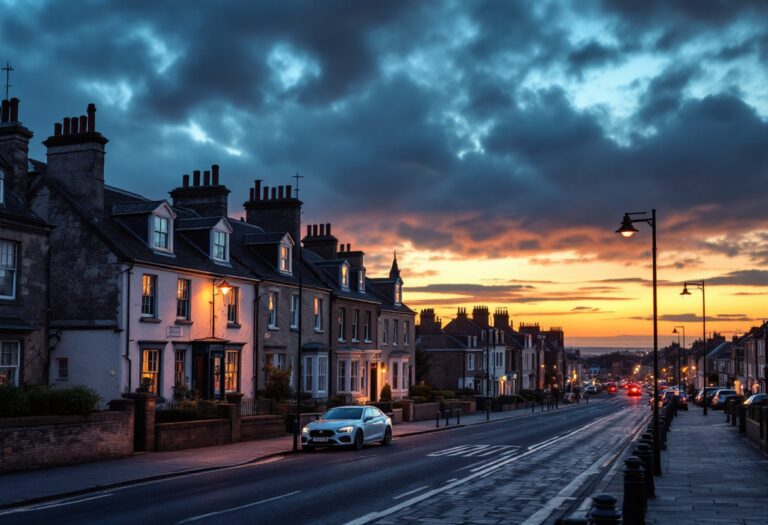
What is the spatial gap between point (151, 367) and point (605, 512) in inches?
1078

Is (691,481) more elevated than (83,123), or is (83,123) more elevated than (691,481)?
(83,123)

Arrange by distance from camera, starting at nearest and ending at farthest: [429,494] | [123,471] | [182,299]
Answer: [429,494]
[123,471]
[182,299]

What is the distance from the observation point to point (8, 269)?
1163 inches

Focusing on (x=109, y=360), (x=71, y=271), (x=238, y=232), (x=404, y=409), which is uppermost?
(x=238, y=232)

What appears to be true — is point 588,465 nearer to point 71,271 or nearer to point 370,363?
point 71,271

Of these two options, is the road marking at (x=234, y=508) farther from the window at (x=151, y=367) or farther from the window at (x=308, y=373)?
the window at (x=308, y=373)

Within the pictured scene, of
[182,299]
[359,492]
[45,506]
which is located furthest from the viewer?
[182,299]

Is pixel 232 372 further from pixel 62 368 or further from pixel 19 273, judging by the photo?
pixel 19 273

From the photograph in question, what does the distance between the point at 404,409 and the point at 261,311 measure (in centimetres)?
1397

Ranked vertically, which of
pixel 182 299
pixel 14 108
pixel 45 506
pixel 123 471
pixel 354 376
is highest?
pixel 14 108

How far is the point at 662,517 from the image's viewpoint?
13.9 metres

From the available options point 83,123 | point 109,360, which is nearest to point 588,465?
point 109,360

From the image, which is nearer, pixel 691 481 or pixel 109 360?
pixel 691 481

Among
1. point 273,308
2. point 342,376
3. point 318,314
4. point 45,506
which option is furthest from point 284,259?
point 45,506
